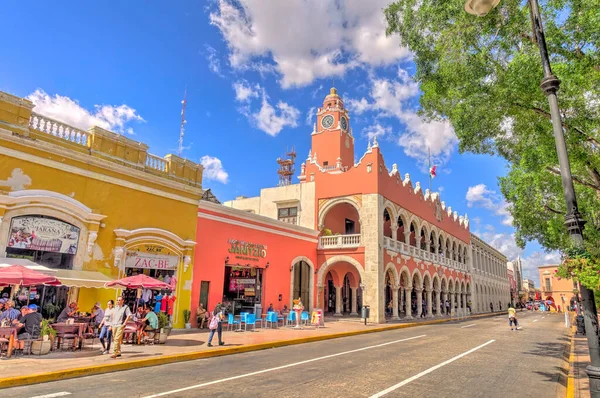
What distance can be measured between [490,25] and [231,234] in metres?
14.3

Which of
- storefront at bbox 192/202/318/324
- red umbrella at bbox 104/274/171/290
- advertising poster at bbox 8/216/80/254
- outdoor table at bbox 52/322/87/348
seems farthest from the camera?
storefront at bbox 192/202/318/324

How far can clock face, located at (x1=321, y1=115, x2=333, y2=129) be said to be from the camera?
110 ft

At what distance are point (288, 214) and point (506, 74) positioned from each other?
→ 21.0 m

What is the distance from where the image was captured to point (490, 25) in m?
10.1

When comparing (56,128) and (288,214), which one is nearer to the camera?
(56,128)

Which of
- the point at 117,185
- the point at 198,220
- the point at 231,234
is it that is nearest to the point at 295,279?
the point at 231,234

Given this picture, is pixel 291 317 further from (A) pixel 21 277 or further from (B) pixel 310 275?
(A) pixel 21 277

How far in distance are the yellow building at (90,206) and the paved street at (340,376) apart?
5.04 m

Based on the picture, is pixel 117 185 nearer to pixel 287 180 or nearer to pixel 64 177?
pixel 64 177

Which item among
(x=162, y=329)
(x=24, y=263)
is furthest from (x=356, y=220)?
(x=24, y=263)

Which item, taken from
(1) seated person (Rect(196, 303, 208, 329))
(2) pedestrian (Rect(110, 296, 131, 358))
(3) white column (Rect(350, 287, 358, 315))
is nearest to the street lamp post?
(2) pedestrian (Rect(110, 296, 131, 358))

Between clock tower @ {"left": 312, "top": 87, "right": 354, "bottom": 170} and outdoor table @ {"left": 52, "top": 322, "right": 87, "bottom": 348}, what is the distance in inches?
927

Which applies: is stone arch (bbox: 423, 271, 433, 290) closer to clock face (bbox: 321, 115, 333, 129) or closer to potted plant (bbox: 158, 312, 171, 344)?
clock face (bbox: 321, 115, 333, 129)

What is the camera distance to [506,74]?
9.68m
